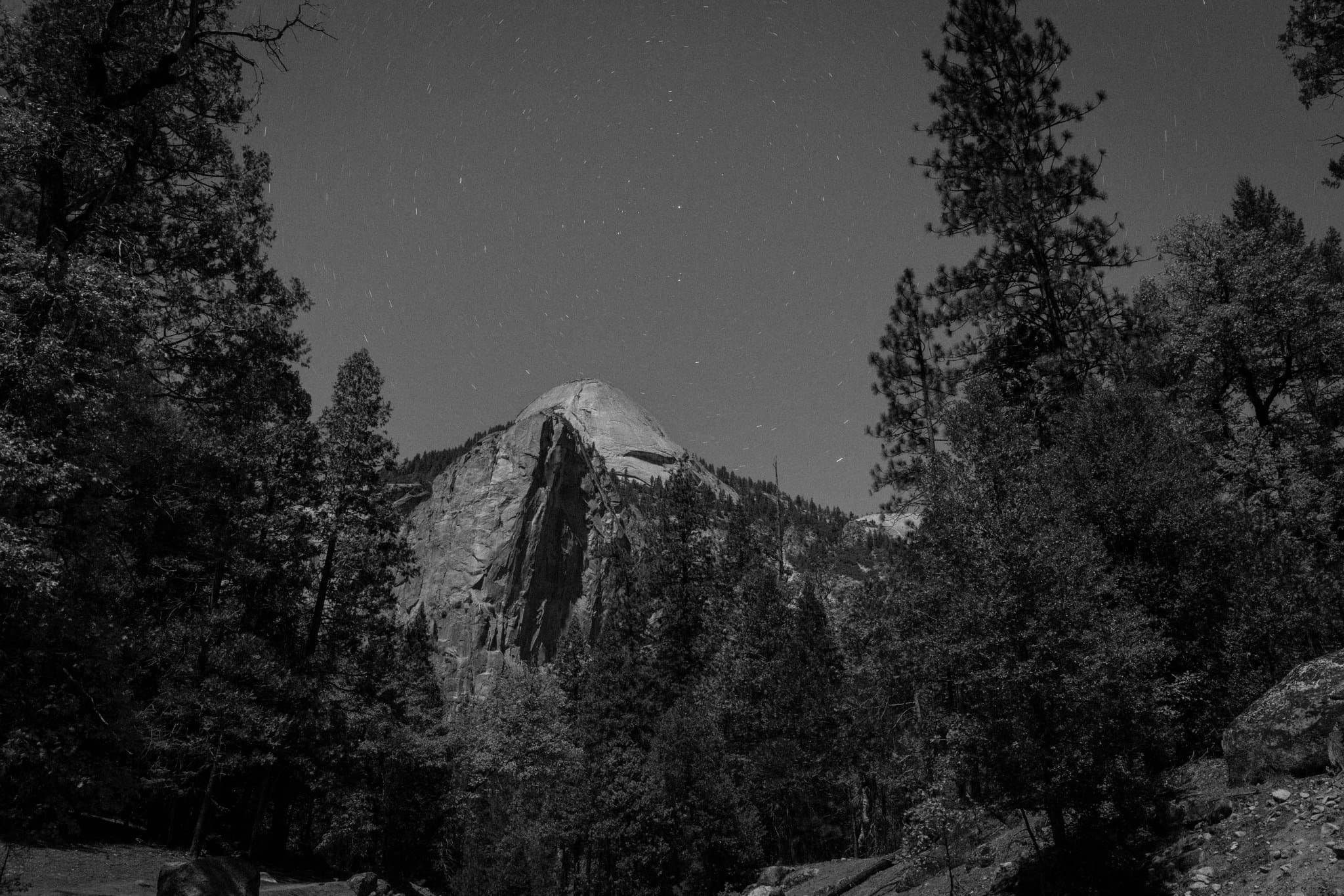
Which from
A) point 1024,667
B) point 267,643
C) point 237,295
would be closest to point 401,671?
point 267,643

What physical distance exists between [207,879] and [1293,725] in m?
19.9

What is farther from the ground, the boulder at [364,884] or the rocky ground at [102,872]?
the rocky ground at [102,872]

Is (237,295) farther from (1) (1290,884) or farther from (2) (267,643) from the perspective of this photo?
(1) (1290,884)

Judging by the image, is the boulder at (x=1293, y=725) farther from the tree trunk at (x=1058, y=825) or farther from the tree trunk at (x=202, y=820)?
the tree trunk at (x=202, y=820)

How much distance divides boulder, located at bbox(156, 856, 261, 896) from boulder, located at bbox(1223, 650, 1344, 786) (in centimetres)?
1906

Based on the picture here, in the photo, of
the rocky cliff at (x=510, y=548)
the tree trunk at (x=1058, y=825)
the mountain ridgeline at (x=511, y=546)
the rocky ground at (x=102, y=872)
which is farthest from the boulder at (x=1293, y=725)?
the rocky cliff at (x=510, y=548)

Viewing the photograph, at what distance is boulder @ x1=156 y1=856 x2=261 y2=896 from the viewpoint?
48.6 ft

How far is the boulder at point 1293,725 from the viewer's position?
35.7ft

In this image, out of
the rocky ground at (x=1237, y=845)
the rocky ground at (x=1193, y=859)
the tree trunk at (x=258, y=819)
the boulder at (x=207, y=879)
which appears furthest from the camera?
the tree trunk at (x=258, y=819)

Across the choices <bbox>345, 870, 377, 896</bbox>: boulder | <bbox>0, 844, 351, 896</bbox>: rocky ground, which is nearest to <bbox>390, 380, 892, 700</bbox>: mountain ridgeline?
<bbox>345, 870, 377, 896</bbox>: boulder

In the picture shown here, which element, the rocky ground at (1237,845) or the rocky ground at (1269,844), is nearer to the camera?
the rocky ground at (1269,844)

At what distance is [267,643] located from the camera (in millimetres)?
24109

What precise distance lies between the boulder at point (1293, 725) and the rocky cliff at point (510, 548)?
117681 millimetres

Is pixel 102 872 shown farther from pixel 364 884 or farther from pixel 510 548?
pixel 510 548
